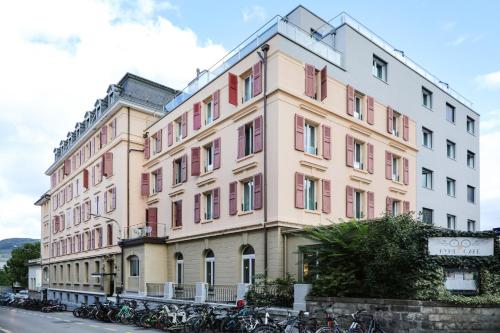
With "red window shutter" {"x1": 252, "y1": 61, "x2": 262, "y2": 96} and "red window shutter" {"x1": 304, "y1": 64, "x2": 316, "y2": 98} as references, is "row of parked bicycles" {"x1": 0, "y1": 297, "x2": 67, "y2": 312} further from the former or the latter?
"red window shutter" {"x1": 304, "y1": 64, "x2": 316, "y2": 98}

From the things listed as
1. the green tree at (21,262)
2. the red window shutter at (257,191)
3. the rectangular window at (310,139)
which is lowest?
the green tree at (21,262)

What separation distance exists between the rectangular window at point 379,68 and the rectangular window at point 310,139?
265 inches

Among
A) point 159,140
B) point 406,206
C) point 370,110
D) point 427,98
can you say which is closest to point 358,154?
point 370,110

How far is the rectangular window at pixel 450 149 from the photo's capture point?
32.6 meters

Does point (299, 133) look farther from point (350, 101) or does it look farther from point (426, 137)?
point (426, 137)

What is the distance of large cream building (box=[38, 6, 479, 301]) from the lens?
2070 cm

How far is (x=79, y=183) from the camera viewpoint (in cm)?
4378

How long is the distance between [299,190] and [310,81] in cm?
507

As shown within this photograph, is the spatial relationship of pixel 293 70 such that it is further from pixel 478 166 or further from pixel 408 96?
pixel 478 166

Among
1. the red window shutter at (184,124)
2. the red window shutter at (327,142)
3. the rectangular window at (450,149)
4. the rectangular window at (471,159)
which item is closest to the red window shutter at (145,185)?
the red window shutter at (184,124)

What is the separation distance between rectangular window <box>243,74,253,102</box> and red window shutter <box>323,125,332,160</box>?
3.78 m

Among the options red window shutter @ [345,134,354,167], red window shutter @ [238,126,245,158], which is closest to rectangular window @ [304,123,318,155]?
red window shutter @ [345,134,354,167]

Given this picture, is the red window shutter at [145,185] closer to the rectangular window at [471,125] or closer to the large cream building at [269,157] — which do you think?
the large cream building at [269,157]

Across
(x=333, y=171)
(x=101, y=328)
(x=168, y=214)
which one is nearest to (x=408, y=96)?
(x=333, y=171)
